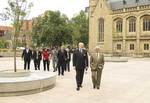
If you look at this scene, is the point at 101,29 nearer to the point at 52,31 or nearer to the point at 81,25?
the point at 52,31

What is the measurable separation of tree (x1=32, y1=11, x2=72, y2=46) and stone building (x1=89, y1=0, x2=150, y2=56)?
25.1 feet

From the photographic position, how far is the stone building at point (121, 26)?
60.5 m

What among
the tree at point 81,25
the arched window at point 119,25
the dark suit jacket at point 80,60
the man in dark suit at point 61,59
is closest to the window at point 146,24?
the arched window at point 119,25

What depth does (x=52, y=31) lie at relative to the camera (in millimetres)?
63125

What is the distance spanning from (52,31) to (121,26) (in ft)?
49.8

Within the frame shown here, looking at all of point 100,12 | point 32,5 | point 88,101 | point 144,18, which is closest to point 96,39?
point 100,12

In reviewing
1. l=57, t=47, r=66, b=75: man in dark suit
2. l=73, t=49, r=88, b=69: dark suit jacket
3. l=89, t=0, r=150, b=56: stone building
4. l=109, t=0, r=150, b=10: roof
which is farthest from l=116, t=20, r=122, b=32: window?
l=73, t=49, r=88, b=69: dark suit jacket

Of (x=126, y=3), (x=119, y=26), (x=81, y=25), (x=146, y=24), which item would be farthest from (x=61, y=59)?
(x=81, y=25)

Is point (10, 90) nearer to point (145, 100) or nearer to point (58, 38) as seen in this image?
point (145, 100)

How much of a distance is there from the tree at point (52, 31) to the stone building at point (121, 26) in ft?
25.1

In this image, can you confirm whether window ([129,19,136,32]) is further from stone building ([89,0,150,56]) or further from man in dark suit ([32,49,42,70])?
man in dark suit ([32,49,42,70])

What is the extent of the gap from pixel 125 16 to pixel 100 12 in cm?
733

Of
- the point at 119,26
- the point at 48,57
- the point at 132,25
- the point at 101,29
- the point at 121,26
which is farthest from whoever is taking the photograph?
the point at 101,29

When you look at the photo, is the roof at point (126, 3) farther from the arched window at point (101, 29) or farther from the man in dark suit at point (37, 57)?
the man in dark suit at point (37, 57)
